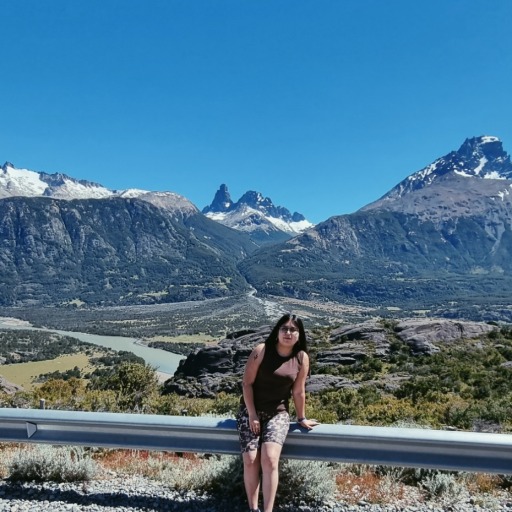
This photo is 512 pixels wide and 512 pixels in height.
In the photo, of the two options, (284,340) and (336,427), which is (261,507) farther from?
(284,340)

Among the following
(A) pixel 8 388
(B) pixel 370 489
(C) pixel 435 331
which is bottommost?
(A) pixel 8 388

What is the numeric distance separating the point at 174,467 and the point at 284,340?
1.88 metres

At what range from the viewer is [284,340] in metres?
4.94

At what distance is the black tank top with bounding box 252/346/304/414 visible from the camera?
15.7 ft

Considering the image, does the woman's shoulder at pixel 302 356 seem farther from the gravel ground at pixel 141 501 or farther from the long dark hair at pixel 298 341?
the gravel ground at pixel 141 501

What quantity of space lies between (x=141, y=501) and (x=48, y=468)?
3.78 ft

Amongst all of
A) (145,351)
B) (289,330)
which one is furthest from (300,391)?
(145,351)

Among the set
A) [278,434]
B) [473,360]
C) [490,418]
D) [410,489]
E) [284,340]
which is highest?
[284,340]

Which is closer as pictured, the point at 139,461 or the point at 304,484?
the point at 304,484

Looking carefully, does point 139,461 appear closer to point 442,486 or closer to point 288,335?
point 288,335

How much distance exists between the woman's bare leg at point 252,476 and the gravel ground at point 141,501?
1.08ft

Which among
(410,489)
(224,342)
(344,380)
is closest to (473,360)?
(344,380)

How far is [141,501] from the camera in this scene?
458 cm

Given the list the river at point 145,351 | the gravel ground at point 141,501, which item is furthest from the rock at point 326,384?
the river at point 145,351
